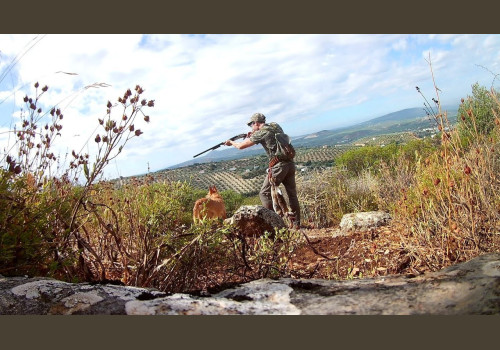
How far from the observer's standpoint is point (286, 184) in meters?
7.87

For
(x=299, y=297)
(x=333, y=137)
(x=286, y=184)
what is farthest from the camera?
(x=333, y=137)

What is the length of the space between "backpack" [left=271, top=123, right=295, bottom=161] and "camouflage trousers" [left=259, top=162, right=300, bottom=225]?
143mm

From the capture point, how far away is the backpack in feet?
24.5

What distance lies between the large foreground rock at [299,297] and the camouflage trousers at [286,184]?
231 inches

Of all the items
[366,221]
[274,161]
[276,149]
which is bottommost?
[366,221]

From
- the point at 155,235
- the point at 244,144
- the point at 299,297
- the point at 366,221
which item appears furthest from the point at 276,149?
the point at 299,297

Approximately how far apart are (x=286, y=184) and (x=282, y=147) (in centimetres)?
80

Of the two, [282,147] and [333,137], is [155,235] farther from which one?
[333,137]

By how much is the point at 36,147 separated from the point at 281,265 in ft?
6.85

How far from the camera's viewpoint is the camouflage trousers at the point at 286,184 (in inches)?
298

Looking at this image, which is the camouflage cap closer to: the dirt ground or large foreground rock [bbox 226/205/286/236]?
large foreground rock [bbox 226/205/286/236]

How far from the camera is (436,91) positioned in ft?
9.89

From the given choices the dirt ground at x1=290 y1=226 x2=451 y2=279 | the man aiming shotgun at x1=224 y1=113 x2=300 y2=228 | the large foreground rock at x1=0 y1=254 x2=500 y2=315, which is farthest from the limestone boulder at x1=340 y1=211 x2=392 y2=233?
the large foreground rock at x1=0 y1=254 x2=500 y2=315

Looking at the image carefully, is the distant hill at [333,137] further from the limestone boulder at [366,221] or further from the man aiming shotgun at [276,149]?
the limestone boulder at [366,221]
